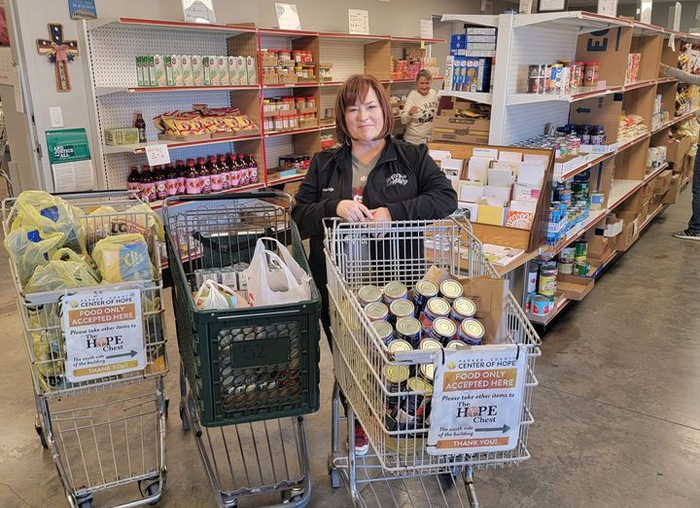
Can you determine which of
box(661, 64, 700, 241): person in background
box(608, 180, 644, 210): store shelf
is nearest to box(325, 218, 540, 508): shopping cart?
box(608, 180, 644, 210): store shelf

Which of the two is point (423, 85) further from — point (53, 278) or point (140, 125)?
point (53, 278)

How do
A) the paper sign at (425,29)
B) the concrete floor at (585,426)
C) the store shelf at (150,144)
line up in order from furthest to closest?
the paper sign at (425,29)
the store shelf at (150,144)
the concrete floor at (585,426)

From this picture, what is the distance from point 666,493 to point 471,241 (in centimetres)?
152

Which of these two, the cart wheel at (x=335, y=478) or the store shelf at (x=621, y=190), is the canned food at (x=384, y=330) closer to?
the cart wheel at (x=335, y=478)

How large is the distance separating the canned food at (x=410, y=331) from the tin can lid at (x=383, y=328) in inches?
1.0

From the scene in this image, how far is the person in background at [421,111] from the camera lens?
698 centimetres

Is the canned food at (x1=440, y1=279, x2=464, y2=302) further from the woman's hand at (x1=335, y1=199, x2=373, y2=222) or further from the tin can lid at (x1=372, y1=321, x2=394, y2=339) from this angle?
the woman's hand at (x1=335, y1=199, x2=373, y2=222)

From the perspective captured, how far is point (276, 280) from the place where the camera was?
201cm

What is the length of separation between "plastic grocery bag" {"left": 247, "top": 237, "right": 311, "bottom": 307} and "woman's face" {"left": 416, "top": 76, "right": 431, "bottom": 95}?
18.0 feet

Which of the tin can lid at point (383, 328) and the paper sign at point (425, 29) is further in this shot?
the paper sign at point (425, 29)

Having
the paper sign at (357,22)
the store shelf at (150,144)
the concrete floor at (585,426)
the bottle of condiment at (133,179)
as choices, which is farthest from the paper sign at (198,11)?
the concrete floor at (585,426)

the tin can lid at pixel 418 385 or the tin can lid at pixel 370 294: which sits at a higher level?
the tin can lid at pixel 370 294

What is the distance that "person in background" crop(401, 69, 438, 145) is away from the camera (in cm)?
698

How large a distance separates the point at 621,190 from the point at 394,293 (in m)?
4.30
